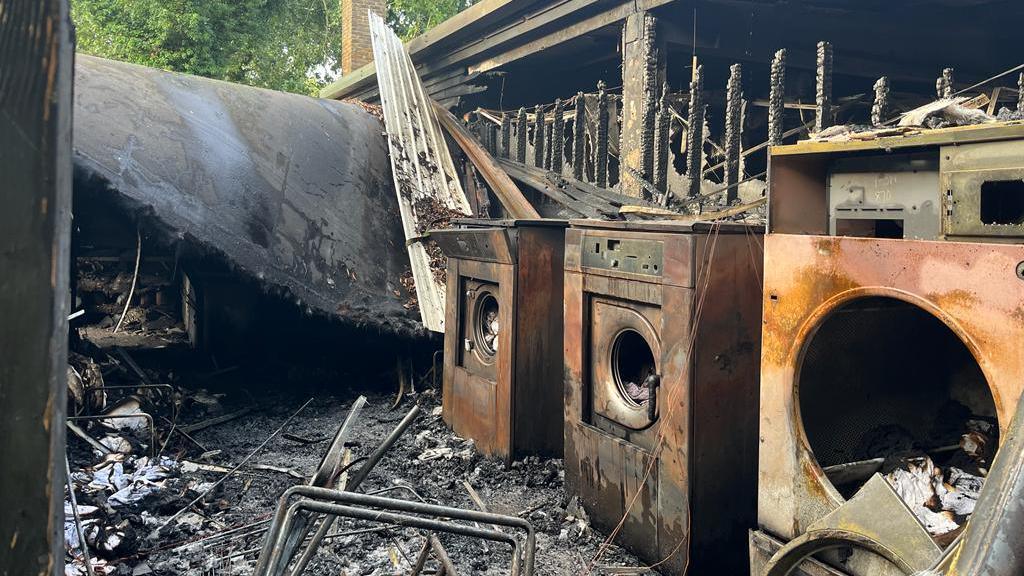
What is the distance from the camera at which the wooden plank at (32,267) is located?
84 centimetres

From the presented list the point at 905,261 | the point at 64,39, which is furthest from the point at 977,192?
the point at 64,39

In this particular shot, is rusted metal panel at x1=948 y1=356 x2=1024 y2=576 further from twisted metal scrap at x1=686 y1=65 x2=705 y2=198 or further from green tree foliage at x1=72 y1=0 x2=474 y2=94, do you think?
green tree foliage at x1=72 y1=0 x2=474 y2=94

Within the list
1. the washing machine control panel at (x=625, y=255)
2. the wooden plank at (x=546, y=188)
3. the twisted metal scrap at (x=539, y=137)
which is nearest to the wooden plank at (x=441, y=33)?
the twisted metal scrap at (x=539, y=137)

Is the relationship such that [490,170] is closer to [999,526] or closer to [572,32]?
[572,32]

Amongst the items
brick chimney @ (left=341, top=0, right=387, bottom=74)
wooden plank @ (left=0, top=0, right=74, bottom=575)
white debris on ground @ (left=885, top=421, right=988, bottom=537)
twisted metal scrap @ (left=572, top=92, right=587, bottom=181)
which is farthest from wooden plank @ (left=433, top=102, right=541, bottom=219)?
brick chimney @ (left=341, top=0, right=387, bottom=74)

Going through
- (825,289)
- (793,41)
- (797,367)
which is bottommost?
(797,367)

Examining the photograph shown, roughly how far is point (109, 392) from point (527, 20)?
568 cm

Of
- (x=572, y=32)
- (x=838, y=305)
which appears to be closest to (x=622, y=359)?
(x=838, y=305)

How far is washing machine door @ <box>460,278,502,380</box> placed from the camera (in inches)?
218

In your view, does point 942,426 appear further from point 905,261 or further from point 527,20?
point 527,20

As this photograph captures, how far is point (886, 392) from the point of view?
329cm

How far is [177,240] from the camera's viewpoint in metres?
6.36

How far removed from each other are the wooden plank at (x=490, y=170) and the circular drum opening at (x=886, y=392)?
4861mm

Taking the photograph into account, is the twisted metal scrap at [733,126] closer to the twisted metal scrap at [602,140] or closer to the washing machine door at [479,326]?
the twisted metal scrap at [602,140]
